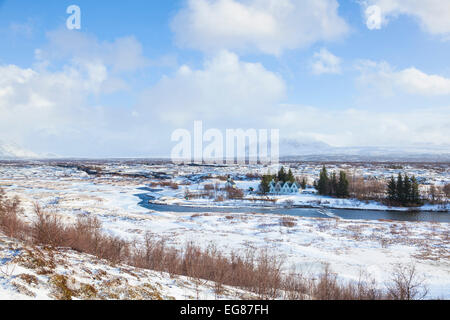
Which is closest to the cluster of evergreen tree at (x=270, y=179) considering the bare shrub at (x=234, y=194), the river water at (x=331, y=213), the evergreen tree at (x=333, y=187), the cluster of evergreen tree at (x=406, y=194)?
the bare shrub at (x=234, y=194)

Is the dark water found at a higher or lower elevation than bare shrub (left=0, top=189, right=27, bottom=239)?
lower

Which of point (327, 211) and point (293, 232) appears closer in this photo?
point (293, 232)

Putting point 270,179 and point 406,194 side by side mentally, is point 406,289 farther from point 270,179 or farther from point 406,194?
point 270,179

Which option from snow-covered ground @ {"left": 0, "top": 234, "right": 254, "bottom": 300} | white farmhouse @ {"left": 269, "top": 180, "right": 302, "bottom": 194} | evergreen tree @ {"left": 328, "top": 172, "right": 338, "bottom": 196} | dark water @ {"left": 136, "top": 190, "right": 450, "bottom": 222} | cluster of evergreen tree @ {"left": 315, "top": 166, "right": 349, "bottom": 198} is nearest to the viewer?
snow-covered ground @ {"left": 0, "top": 234, "right": 254, "bottom": 300}

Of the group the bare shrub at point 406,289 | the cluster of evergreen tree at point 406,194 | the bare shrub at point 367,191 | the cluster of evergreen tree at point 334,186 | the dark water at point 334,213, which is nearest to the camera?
the bare shrub at point 406,289

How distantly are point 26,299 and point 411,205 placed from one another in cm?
5730

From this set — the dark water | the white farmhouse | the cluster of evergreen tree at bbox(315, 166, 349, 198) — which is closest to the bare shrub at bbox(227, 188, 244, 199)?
the dark water

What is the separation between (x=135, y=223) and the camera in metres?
25.6

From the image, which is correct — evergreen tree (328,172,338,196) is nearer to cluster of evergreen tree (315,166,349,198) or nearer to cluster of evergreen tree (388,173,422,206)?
cluster of evergreen tree (315,166,349,198)

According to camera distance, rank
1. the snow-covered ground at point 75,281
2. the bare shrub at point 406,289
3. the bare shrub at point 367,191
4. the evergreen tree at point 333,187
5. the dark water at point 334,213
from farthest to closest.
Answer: the evergreen tree at point 333,187 → the bare shrub at point 367,191 → the dark water at point 334,213 → the bare shrub at point 406,289 → the snow-covered ground at point 75,281

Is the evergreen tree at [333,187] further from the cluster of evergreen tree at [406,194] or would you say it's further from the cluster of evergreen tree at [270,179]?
the cluster of evergreen tree at [406,194]
